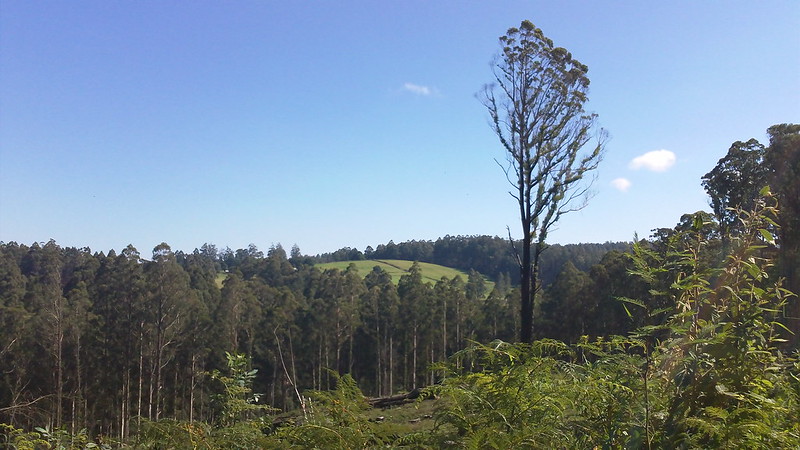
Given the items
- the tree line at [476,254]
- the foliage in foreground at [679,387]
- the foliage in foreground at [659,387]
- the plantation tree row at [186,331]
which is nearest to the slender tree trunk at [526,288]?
the foliage in foreground at [659,387]

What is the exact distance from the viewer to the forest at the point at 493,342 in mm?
1310

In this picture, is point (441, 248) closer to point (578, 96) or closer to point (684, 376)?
point (578, 96)

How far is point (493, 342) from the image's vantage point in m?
1.81

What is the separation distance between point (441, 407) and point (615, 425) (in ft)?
1.81

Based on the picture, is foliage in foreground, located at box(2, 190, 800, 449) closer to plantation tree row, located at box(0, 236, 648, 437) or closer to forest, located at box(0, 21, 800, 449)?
forest, located at box(0, 21, 800, 449)

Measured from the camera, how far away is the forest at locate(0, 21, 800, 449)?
4.30ft

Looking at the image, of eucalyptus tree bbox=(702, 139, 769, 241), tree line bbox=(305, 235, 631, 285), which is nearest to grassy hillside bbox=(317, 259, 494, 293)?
tree line bbox=(305, 235, 631, 285)

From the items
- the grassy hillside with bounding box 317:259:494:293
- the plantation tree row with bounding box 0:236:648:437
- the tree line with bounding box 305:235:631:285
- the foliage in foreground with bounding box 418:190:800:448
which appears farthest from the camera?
the grassy hillside with bounding box 317:259:494:293

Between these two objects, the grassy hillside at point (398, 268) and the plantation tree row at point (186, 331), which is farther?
the grassy hillside at point (398, 268)

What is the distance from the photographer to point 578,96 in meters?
14.1

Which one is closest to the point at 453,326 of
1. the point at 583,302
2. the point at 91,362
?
the point at 583,302

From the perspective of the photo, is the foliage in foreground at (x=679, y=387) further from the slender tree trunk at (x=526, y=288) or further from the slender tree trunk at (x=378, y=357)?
the slender tree trunk at (x=378, y=357)

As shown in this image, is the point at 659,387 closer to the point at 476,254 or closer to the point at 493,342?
the point at 493,342

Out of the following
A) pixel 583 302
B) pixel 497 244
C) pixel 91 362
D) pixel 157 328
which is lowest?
pixel 91 362
